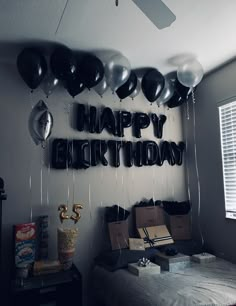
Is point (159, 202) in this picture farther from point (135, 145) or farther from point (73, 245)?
point (73, 245)

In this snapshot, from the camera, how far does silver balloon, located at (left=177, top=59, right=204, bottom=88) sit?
234 cm

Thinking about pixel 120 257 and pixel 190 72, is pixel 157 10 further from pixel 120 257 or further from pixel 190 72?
A: pixel 120 257

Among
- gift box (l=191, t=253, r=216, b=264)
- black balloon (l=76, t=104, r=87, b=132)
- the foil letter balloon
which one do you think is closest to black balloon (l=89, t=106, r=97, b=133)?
black balloon (l=76, t=104, r=87, b=132)

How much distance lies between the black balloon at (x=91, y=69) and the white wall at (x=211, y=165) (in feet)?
3.87

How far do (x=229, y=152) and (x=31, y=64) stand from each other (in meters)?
1.86

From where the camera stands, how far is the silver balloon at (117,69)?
2198 millimetres

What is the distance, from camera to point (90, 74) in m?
2.15

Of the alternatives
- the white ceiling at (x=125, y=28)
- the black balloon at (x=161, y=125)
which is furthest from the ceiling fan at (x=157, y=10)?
the black balloon at (x=161, y=125)

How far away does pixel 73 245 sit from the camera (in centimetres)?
228

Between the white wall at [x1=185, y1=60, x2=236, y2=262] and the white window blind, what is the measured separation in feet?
0.15

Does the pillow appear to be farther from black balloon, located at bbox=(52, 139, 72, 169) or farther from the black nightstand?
black balloon, located at bbox=(52, 139, 72, 169)

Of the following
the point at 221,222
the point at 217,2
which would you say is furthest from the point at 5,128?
the point at 221,222

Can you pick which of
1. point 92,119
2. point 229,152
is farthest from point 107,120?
point 229,152

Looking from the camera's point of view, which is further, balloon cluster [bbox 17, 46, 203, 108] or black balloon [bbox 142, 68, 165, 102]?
black balloon [bbox 142, 68, 165, 102]
